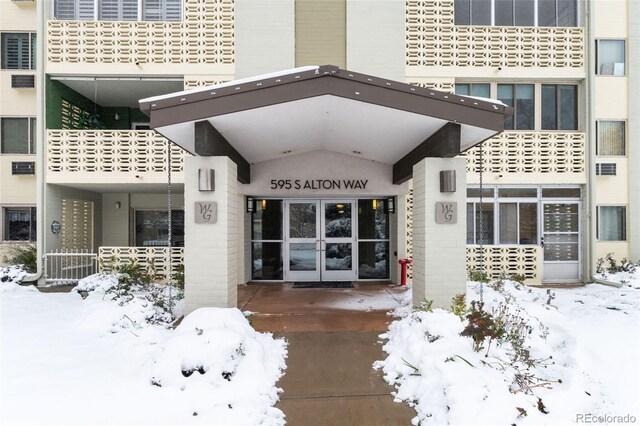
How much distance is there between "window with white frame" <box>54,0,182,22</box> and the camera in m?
10.2

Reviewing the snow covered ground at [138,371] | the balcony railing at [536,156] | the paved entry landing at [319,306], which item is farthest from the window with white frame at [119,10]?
the balcony railing at [536,156]

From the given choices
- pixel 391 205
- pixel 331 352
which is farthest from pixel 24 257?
pixel 391 205

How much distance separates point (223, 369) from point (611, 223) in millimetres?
12854

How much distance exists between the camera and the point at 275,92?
A: 16.9ft

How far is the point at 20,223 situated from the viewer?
37.3 feet

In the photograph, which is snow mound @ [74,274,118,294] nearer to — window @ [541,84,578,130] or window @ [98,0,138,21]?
window @ [98,0,138,21]

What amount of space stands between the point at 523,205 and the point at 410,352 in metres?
7.88

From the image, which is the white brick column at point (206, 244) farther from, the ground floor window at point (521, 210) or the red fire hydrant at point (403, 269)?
the ground floor window at point (521, 210)

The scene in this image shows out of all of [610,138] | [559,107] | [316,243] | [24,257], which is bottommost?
[24,257]

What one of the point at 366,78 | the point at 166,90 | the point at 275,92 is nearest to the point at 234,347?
the point at 275,92

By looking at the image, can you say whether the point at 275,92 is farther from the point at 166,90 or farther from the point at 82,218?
the point at 82,218

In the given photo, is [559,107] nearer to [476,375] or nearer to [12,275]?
[476,375]

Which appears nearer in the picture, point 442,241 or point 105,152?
point 442,241

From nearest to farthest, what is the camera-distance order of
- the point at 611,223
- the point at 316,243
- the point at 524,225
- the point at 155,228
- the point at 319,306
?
the point at 319,306 < the point at 316,243 < the point at 524,225 < the point at 611,223 < the point at 155,228
